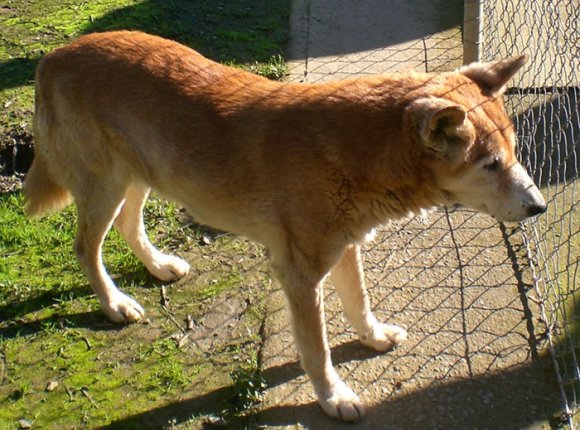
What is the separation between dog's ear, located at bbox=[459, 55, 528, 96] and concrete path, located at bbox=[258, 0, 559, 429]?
1.40 meters

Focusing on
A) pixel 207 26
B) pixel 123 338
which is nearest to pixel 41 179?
pixel 123 338

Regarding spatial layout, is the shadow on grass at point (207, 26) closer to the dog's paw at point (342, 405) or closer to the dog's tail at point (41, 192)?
the dog's tail at point (41, 192)

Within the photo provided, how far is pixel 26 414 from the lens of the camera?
3986 mm

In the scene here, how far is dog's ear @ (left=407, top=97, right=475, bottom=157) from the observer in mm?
3146

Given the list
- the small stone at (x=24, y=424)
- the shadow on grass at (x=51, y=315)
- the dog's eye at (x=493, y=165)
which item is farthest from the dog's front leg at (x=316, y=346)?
the small stone at (x=24, y=424)

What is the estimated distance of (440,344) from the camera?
4.21 meters

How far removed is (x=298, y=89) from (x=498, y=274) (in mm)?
1823

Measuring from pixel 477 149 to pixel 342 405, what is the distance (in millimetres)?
1429

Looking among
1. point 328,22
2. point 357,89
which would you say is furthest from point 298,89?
point 328,22

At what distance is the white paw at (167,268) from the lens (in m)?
4.79

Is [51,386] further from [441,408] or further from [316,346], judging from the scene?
[441,408]

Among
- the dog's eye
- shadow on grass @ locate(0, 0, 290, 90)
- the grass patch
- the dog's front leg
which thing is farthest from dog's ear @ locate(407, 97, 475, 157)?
shadow on grass @ locate(0, 0, 290, 90)

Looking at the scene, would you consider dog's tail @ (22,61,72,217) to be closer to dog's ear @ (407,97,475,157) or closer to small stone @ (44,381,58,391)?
small stone @ (44,381,58,391)

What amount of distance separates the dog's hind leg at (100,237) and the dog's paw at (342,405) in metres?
1.38
